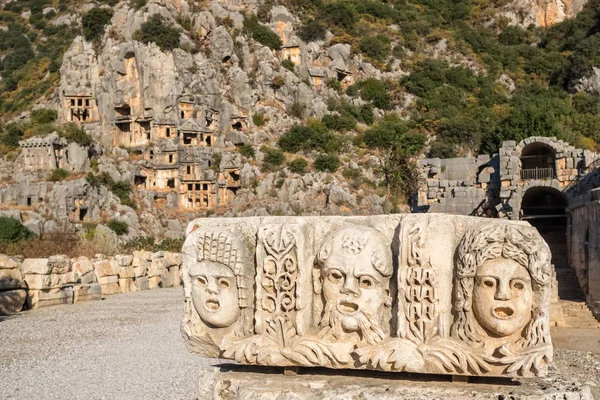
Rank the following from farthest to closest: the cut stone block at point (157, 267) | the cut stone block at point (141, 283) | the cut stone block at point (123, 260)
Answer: the cut stone block at point (157, 267) → the cut stone block at point (141, 283) → the cut stone block at point (123, 260)

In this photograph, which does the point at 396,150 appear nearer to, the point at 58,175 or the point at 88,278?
the point at 58,175

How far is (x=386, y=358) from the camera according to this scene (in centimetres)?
438

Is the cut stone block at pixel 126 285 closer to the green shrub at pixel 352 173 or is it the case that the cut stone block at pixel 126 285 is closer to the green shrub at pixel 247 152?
the green shrub at pixel 352 173

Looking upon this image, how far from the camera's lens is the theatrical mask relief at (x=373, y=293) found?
13.8 feet

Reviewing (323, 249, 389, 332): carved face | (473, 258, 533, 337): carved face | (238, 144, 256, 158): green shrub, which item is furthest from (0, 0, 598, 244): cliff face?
(473, 258, 533, 337): carved face

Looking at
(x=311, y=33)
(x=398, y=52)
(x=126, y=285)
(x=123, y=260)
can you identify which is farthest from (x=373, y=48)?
(x=126, y=285)

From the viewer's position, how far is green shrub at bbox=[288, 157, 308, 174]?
5077 cm

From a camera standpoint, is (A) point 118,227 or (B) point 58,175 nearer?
(A) point 118,227

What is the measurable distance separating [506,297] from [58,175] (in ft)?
170

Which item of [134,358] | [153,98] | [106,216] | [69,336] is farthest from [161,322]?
[153,98]

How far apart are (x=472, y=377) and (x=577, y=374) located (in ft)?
19.3

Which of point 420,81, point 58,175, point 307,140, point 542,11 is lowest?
point 58,175

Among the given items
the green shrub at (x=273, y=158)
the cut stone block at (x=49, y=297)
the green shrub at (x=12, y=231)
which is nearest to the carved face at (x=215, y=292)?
the cut stone block at (x=49, y=297)

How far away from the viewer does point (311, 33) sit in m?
64.1
